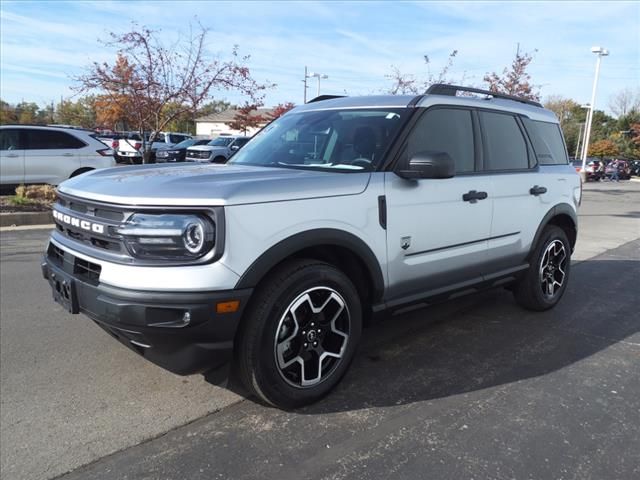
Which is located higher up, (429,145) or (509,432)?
(429,145)

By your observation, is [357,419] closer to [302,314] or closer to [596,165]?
[302,314]

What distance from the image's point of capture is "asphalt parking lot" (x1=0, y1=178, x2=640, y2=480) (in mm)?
2543

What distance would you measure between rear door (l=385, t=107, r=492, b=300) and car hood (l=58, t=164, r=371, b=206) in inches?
15.1

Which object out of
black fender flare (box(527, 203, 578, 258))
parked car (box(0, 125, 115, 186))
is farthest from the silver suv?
parked car (box(0, 125, 115, 186))

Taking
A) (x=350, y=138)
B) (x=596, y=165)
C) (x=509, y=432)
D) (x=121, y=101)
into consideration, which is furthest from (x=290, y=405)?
(x=596, y=165)

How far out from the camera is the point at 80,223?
9.47 ft

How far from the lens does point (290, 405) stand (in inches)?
117

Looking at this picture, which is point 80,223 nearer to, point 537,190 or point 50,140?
point 537,190

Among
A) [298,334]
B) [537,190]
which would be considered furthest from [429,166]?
[537,190]

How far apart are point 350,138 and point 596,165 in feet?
114

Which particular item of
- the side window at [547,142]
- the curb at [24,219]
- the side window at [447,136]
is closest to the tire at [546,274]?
the side window at [547,142]

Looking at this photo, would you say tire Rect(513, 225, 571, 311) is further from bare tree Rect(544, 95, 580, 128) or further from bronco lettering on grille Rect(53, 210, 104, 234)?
bare tree Rect(544, 95, 580, 128)

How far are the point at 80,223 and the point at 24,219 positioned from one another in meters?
8.05

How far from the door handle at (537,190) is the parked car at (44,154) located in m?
10.3
